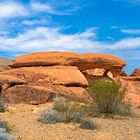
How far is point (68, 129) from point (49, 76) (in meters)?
10.9

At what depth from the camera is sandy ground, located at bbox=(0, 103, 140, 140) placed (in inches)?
518

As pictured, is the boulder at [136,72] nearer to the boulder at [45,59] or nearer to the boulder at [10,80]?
the boulder at [45,59]

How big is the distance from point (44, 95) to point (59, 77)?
133 inches

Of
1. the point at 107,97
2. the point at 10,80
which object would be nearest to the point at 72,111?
the point at 107,97

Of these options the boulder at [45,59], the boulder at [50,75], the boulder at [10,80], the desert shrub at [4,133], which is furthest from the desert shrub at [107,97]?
the boulder at [45,59]

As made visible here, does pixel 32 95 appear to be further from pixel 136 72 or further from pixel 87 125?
pixel 136 72

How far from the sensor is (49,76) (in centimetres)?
2519

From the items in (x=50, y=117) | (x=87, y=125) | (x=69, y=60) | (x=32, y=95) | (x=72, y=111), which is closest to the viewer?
(x=87, y=125)

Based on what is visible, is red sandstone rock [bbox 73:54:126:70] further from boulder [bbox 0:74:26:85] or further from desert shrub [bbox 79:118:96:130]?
desert shrub [bbox 79:118:96:130]

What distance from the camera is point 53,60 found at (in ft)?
90.7

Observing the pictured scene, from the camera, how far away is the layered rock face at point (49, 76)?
2228 cm

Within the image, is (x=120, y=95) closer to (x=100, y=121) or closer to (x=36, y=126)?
(x=100, y=121)

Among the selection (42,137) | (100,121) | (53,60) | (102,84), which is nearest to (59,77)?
(53,60)

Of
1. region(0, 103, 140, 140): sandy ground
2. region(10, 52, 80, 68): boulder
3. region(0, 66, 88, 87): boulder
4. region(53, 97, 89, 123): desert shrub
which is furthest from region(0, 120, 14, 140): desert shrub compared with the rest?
region(10, 52, 80, 68): boulder
